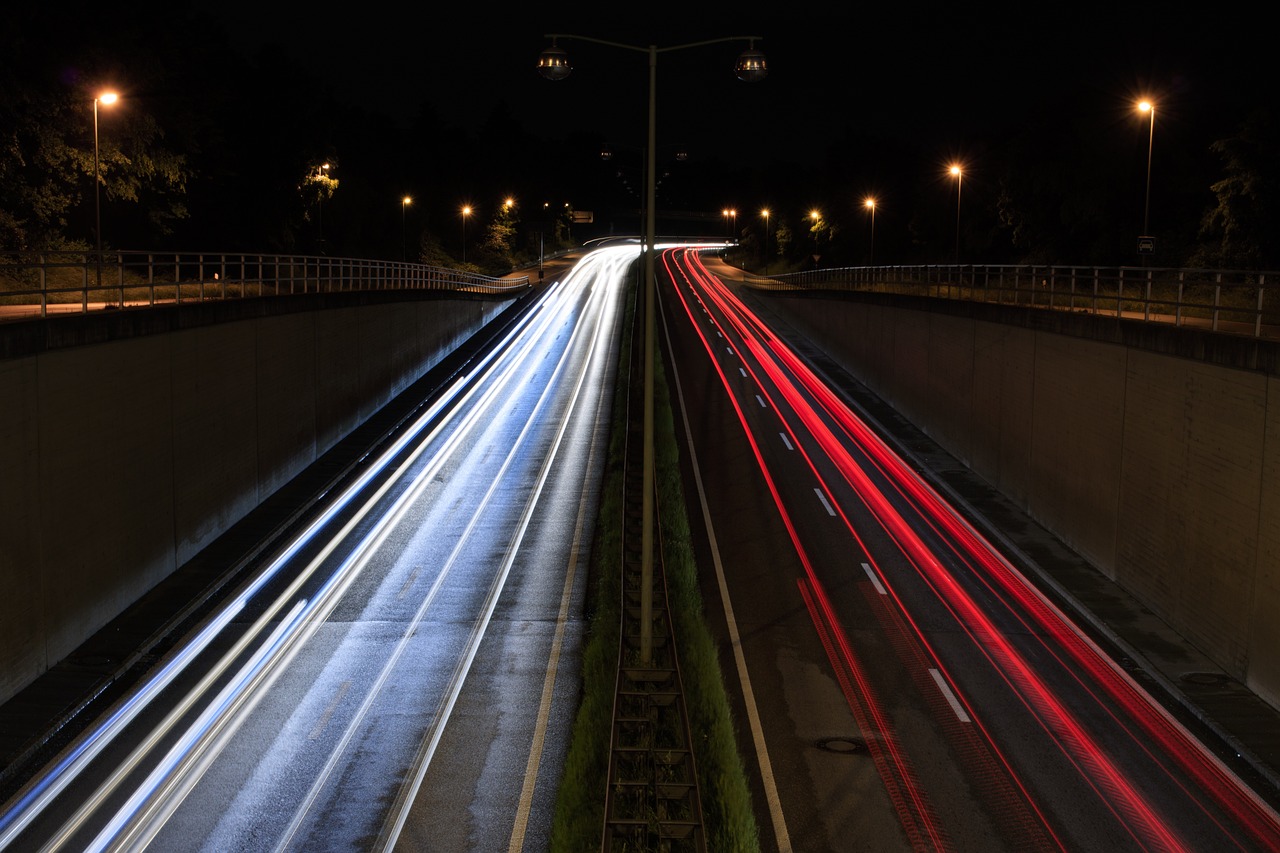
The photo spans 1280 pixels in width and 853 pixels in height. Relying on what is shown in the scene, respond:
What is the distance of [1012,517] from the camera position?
28.5 metres

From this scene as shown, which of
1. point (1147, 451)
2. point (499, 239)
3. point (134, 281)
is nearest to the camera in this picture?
point (1147, 451)

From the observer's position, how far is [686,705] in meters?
16.4

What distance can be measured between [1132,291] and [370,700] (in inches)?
905

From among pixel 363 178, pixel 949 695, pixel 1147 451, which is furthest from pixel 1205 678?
pixel 363 178

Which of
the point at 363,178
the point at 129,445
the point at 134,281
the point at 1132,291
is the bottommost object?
the point at 129,445

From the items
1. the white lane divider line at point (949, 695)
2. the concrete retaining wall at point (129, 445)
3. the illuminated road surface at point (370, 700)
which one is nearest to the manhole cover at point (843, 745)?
the white lane divider line at point (949, 695)

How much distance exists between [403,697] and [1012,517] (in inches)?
656

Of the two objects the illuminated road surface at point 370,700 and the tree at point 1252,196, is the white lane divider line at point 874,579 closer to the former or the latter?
the illuminated road surface at point 370,700

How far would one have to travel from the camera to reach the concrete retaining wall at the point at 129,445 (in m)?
17.3

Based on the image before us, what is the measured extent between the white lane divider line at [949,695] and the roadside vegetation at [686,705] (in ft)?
11.5

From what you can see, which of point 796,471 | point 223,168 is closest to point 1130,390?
point 796,471

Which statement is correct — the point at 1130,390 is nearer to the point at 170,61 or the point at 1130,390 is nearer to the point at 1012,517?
the point at 1012,517

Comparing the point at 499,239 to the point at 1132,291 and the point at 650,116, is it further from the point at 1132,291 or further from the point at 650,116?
the point at 650,116

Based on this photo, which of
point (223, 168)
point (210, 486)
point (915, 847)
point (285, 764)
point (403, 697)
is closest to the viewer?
point (915, 847)
